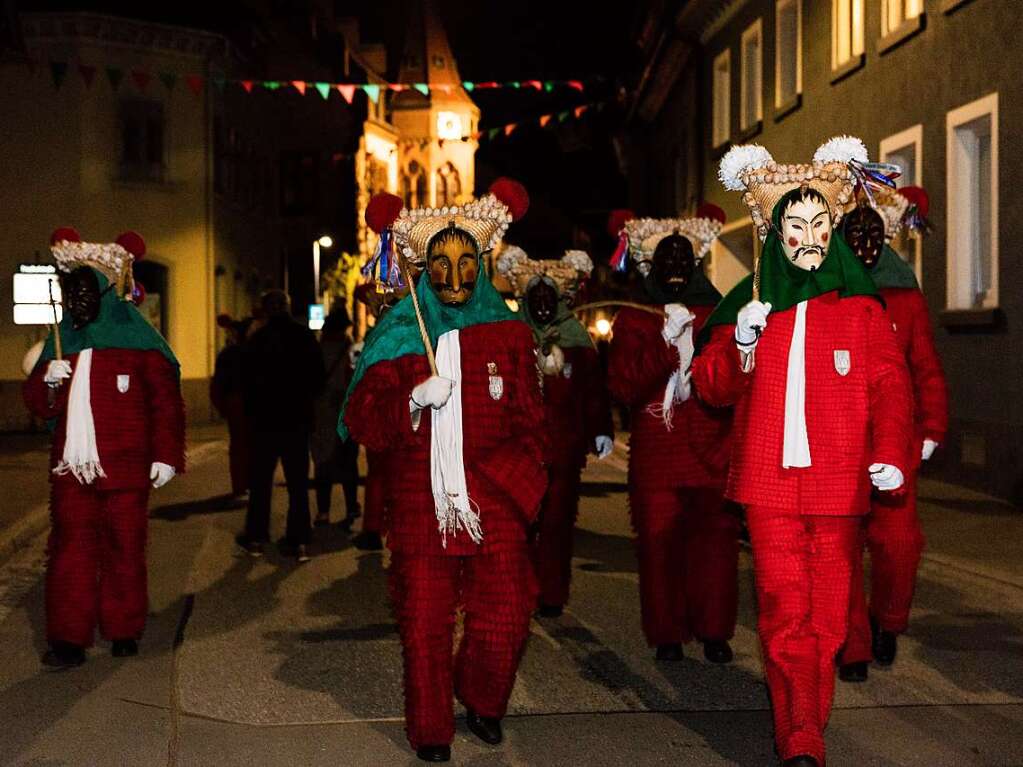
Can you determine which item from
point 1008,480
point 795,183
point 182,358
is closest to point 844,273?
point 795,183

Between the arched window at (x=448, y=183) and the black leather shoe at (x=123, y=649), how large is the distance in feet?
192

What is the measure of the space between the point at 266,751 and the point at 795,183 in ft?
9.18

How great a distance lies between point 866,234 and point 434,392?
2621 mm

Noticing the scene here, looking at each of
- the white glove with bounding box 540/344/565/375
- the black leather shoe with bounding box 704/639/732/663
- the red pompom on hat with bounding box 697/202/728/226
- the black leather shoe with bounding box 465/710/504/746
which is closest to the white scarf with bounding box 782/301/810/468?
the black leather shoe with bounding box 465/710/504/746

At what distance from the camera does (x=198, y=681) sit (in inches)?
256

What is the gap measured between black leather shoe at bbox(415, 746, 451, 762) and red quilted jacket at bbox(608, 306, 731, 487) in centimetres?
204

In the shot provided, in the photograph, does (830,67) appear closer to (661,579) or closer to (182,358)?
(661,579)

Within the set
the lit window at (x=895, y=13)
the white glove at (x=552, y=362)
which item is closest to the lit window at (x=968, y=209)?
the lit window at (x=895, y=13)

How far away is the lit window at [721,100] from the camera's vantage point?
2564 centimetres

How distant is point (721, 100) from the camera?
26234mm

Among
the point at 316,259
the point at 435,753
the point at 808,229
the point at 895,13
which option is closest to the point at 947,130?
the point at 895,13

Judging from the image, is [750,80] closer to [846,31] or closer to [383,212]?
[846,31]

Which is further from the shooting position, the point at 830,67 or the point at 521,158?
the point at 521,158

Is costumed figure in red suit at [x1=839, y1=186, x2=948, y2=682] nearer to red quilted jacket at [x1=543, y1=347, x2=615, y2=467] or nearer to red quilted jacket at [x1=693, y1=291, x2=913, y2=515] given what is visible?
red quilted jacket at [x1=693, y1=291, x2=913, y2=515]
